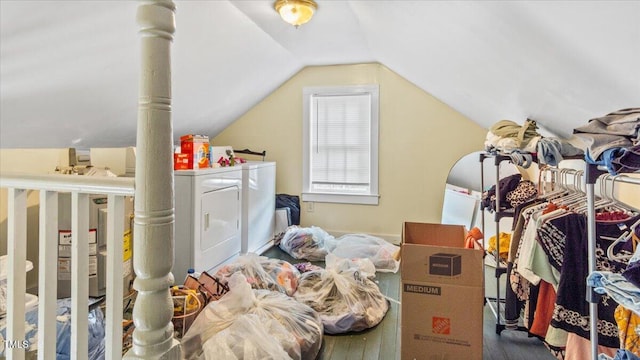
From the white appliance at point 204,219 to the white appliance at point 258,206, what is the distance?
0.74 ft

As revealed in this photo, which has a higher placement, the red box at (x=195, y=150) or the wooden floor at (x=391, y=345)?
the red box at (x=195, y=150)

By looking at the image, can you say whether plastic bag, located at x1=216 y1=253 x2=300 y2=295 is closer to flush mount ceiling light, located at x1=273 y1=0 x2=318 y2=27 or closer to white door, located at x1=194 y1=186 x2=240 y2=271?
white door, located at x1=194 y1=186 x2=240 y2=271

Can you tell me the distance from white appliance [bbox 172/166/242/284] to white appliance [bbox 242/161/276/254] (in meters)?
0.23

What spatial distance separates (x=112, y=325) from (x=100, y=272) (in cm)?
205

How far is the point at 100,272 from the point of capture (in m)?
2.69

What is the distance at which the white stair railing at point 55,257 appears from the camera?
38.5 inches

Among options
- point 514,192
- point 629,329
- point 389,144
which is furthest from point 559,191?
point 389,144

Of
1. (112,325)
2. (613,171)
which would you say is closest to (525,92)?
(613,171)

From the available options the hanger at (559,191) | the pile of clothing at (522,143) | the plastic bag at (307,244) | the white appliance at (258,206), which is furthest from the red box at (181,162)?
the hanger at (559,191)

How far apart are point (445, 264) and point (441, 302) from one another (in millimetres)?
197

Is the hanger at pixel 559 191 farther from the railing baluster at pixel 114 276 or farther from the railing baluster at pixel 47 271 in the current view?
the railing baluster at pixel 47 271

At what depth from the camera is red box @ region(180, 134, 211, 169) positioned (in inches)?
117

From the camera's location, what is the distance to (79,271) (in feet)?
3.28

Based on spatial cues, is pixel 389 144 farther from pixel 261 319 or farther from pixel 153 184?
pixel 153 184
